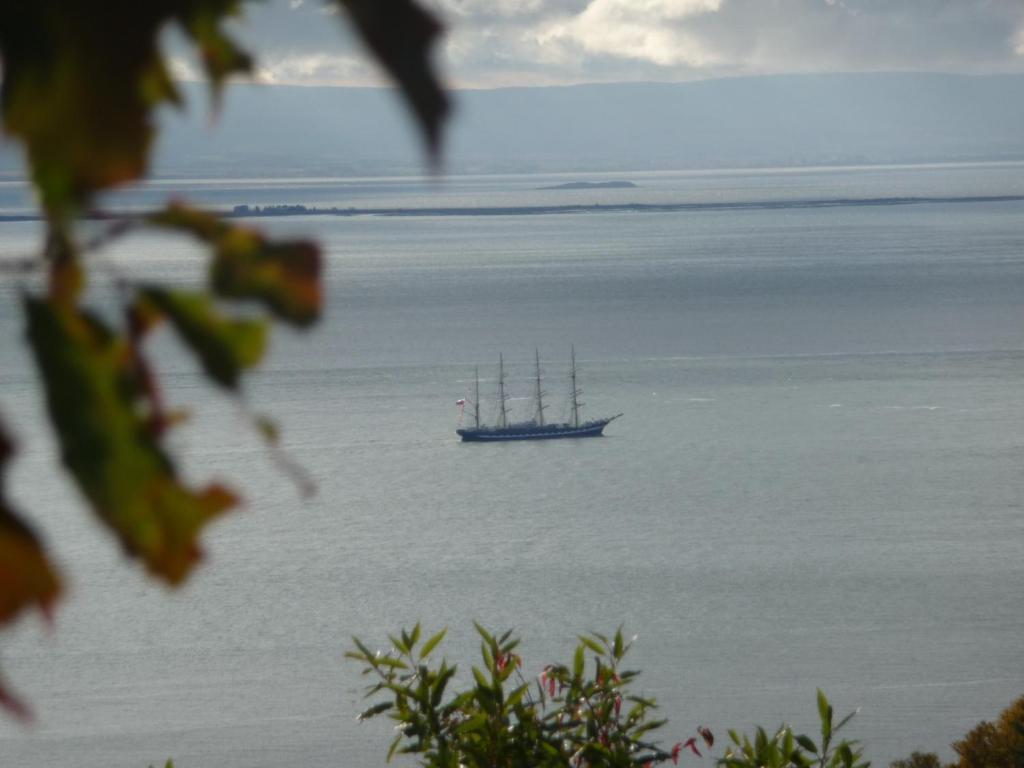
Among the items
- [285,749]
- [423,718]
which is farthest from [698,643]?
[423,718]

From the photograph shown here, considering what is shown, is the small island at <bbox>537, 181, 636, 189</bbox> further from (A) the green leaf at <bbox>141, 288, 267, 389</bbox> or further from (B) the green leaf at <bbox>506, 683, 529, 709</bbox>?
(A) the green leaf at <bbox>141, 288, 267, 389</bbox>

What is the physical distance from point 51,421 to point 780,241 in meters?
95.9

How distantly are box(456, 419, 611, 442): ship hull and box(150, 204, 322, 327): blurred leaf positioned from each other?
112 feet

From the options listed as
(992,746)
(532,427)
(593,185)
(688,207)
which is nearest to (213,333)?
(992,746)

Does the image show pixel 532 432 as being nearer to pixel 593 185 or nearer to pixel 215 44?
pixel 215 44

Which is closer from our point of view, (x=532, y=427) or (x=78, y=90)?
(x=78, y=90)

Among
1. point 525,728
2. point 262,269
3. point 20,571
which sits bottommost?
point 20,571

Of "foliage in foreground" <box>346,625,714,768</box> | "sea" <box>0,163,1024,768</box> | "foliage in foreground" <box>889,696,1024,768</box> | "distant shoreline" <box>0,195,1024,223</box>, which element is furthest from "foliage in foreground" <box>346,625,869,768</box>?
"distant shoreline" <box>0,195,1024,223</box>

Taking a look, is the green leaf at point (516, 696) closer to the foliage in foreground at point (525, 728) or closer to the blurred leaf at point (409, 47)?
the foliage in foreground at point (525, 728)

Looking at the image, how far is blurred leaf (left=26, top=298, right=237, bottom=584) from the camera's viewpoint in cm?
45

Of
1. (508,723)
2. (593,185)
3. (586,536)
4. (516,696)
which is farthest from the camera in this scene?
(593,185)

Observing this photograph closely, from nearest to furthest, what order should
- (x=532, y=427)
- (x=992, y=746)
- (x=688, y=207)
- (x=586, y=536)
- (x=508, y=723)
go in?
1. (x=508, y=723)
2. (x=992, y=746)
3. (x=586, y=536)
4. (x=532, y=427)
5. (x=688, y=207)

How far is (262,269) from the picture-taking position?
18.6 inches

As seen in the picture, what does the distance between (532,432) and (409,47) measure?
3673 cm
